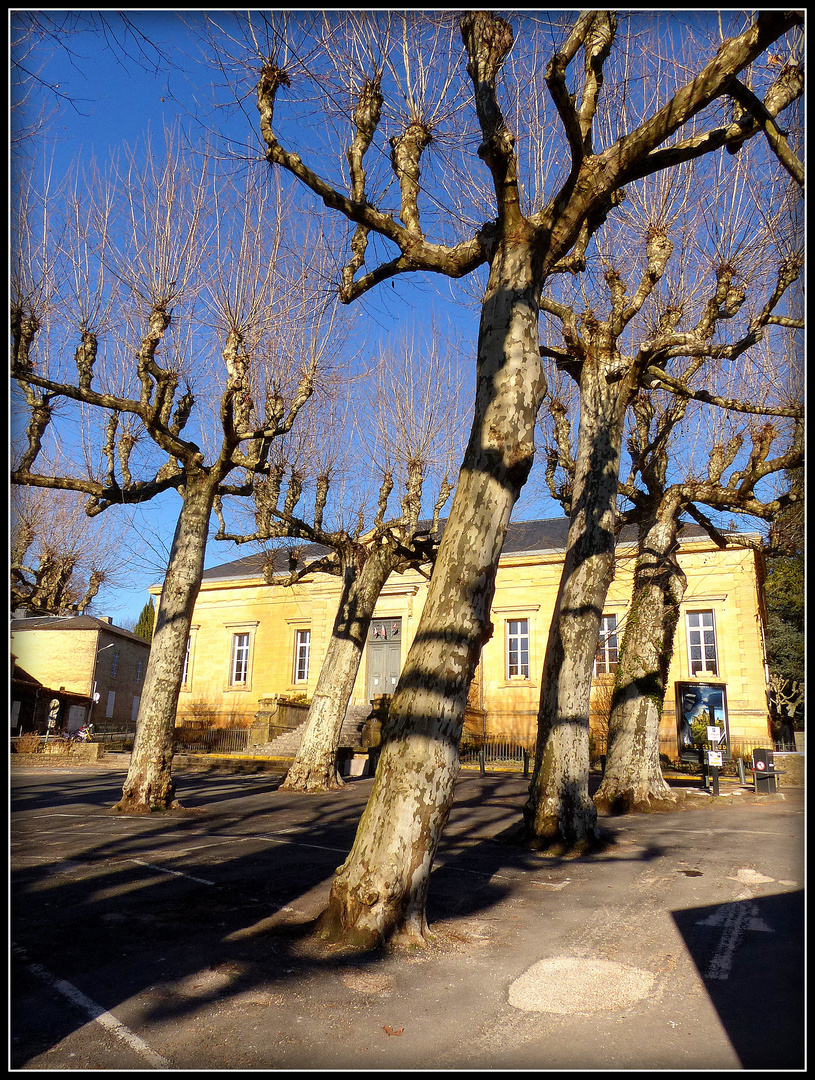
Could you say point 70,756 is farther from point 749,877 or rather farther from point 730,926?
point 730,926

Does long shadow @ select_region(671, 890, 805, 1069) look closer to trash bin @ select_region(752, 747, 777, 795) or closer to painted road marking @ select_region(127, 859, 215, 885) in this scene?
painted road marking @ select_region(127, 859, 215, 885)

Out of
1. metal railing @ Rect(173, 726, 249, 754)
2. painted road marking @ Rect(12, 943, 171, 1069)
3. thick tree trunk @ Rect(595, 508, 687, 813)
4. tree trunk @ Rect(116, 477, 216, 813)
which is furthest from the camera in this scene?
metal railing @ Rect(173, 726, 249, 754)

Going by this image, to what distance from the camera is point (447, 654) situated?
4.97 meters

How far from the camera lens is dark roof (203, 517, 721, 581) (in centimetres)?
2818

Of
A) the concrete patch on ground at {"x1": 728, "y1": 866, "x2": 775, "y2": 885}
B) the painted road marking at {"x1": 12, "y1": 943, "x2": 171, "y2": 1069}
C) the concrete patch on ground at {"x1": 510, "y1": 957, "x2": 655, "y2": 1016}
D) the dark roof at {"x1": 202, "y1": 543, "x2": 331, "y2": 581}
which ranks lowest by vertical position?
the concrete patch on ground at {"x1": 728, "y1": 866, "x2": 775, "y2": 885}

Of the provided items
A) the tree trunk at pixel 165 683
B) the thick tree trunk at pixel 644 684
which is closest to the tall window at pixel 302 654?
the tree trunk at pixel 165 683

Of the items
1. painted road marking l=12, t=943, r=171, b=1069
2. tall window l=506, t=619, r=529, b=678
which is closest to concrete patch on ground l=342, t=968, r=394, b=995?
painted road marking l=12, t=943, r=171, b=1069

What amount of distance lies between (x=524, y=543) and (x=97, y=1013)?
27.6 metres

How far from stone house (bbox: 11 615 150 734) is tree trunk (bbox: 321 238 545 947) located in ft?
96.5

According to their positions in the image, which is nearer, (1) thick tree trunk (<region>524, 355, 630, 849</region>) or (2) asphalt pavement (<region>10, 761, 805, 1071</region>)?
(2) asphalt pavement (<region>10, 761, 805, 1071</region>)

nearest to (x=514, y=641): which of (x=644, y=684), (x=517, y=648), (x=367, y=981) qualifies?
(x=517, y=648)

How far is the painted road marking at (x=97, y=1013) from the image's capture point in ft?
10.2

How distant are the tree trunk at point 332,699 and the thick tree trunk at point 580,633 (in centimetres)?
582

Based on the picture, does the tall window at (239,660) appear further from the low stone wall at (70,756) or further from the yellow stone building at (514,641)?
the low stone wall at (70,756)
